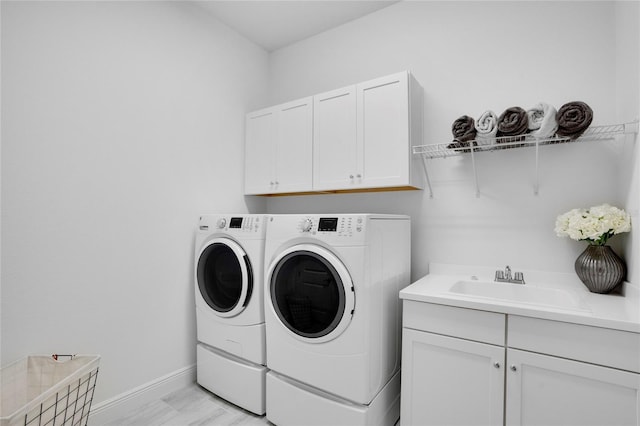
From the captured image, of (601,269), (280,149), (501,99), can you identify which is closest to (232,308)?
(280,149)

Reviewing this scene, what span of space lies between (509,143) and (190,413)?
239cm

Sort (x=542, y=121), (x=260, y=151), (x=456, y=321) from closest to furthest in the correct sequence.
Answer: (x=456, y=321) < (x=542, y=121) < (x=260, y=151)

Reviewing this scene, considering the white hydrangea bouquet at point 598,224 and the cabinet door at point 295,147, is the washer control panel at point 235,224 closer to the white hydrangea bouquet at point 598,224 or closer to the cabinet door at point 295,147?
the cabinet door at point 295,147

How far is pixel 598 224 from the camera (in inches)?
57.9

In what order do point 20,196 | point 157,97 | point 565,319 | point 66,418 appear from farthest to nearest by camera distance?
point 157,97
point 20,196
point 66,418
point 565,319

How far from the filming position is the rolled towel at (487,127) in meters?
1.68

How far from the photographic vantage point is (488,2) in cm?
196

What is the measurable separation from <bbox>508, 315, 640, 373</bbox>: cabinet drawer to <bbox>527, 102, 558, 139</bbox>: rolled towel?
93 cm

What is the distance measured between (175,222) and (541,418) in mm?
2214

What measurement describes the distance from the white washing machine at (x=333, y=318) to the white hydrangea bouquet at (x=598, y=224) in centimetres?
85

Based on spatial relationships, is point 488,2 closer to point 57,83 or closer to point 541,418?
point 541,418

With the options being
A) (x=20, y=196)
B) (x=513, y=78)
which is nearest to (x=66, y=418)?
(x=20, y=196)

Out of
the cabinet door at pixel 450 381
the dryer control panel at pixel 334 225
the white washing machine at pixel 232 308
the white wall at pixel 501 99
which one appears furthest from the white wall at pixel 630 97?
the white washing machine at pixel 232 308

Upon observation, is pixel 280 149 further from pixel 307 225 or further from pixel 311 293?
pixel 311 293
